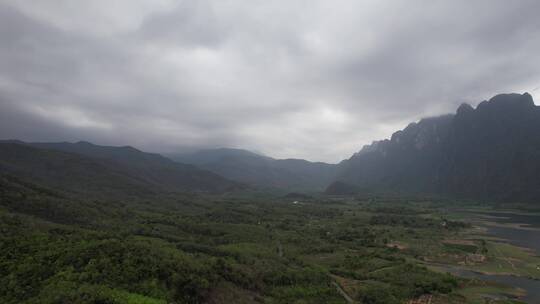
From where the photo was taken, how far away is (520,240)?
100m

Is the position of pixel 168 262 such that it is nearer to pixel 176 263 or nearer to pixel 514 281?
pixel 176 263

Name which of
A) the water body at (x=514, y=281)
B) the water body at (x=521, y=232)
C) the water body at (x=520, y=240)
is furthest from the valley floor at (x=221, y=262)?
the water body at (x=521, y=232)

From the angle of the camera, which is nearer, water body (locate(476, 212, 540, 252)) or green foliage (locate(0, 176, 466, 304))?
green foliage (locate(0, 176, 466, 304))

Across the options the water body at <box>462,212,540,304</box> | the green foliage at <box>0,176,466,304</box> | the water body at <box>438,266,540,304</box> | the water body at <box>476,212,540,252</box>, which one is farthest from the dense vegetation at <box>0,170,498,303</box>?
the water body at <box>476,212,540,252</box>

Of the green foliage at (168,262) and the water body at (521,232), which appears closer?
the green foliage at (168,262)

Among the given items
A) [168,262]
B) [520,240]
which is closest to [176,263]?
[168,262]

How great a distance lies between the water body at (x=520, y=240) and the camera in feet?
193

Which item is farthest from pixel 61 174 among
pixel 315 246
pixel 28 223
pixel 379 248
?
pixel 379 248

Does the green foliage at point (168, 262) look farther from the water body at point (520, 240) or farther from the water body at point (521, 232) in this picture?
the water body at point (521, 232)

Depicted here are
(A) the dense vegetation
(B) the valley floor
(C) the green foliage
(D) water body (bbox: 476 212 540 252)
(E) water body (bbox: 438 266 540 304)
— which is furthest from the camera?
(D) water body (bbox: 476 212 540 252)

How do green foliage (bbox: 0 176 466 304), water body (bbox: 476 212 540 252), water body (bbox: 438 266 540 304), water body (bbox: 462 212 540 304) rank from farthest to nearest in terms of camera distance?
1. water body (bbox: 476 212 540 252)
2. water body (bbox: 462 212 540 304)
3. water body (bbox: 438 266 540 304)
4. green foliage (bbox: 0 176 466 304)

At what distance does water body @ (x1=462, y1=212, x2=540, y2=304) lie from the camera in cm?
5875

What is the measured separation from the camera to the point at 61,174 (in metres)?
188

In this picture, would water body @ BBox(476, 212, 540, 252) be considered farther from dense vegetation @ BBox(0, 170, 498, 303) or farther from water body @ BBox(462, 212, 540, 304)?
dense vegetation @ BBox(0, 170, 498, 303)
